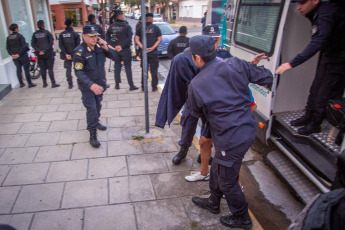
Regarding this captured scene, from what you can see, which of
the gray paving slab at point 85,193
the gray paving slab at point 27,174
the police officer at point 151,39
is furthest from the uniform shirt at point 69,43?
the gray paving slab at point 85,193

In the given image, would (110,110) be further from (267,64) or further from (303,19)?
(303,19)

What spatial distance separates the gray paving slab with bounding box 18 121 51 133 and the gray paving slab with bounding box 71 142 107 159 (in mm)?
1032

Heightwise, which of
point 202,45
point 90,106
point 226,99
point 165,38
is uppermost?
point 202,45

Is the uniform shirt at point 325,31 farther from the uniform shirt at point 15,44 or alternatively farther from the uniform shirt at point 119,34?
the uniform shirt at point 15,44

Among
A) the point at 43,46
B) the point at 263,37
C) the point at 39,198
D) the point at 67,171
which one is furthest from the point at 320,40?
the point at 43,46

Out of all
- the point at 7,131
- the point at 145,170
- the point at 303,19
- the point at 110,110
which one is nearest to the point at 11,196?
the point at 145,170

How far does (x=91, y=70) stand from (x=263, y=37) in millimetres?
2807

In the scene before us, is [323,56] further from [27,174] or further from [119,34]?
[119,34]

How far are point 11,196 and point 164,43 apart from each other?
10.2m

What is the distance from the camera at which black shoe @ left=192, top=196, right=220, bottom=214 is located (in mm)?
3021

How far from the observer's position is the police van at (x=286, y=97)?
3.36 m

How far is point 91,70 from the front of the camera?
14.3ft

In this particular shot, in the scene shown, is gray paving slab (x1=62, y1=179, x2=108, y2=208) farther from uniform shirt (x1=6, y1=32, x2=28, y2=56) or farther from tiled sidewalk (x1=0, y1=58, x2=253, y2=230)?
uniform shirt (x1=6, y1=32, x2=28, y2=56)

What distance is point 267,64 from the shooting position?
4055mm
